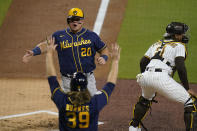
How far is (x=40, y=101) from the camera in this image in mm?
8492

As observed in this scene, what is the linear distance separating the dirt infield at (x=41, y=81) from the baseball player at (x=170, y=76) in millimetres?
857

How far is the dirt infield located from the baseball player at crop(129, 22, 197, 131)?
86 centimetres

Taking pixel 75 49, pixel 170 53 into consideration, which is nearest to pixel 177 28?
pixel 170 53

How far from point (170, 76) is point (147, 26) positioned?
22.2 feet

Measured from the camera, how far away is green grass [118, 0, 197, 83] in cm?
1087

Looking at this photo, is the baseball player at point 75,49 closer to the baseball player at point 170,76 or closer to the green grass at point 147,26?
the baseball player at point 170,76

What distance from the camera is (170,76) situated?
6.36 metres

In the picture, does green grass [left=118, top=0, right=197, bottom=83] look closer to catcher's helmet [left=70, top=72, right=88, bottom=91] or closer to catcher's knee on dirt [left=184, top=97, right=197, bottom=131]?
catcher's knee on dirt [left=184, top=97, right=197, bottom=131]

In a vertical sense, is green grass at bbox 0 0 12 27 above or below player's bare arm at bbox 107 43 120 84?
above

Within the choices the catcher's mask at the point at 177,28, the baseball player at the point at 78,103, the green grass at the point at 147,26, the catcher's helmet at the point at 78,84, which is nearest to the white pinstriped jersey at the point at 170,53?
the catcher's mask at the point at 177,28

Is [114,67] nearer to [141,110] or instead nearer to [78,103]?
[78,103]

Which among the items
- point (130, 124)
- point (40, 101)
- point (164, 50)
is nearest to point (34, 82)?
point (40, 101)

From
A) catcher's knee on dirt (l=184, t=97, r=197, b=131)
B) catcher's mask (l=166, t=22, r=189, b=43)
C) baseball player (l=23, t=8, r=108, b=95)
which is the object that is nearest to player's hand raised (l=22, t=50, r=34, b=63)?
baseball player (l=23, t=8, r=108, b=95)

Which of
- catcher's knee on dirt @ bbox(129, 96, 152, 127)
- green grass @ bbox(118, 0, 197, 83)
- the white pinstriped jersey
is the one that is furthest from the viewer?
green grass @ bbox(118, 0, 197, 83)
